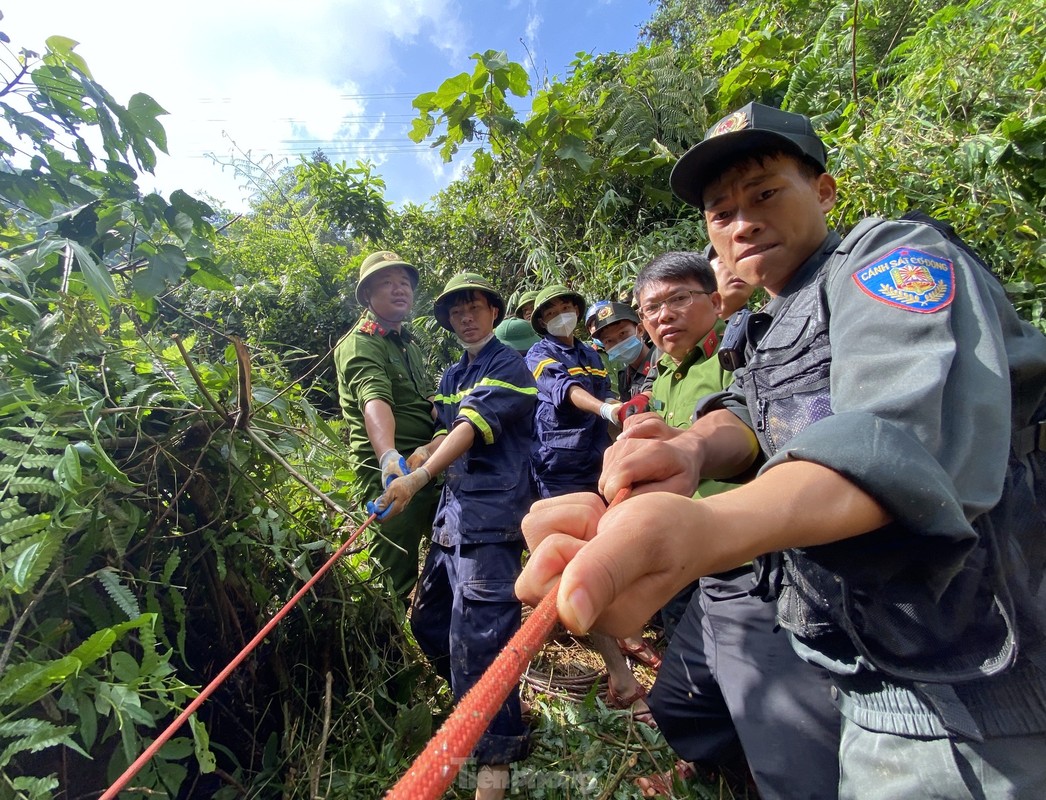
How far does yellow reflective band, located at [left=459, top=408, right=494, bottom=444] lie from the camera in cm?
257

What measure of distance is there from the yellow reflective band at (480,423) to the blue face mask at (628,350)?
194 cm

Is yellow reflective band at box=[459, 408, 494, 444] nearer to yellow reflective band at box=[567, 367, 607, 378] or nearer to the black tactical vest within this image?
yellow reflective band at box=[567, 367, 607, 378]

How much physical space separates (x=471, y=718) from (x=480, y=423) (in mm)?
1984

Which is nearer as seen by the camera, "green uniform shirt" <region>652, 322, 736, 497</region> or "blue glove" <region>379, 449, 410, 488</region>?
"green uniform shirt" <region>652, 322, 736, 497</region>

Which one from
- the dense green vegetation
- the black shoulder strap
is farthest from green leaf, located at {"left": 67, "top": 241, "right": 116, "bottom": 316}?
the black shoulder strap

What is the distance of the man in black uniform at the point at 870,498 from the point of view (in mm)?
618

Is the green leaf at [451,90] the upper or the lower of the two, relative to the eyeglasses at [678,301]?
upper

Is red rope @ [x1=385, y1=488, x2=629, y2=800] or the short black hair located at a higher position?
the short black hair

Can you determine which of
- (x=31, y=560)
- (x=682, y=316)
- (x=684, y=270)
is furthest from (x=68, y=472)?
(x=684, y=270)

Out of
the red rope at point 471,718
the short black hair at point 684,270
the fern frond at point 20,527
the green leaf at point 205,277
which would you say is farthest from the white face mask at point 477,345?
the red rope at point 471,718

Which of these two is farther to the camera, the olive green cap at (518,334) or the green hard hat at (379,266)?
the olive green cap at (518,334)

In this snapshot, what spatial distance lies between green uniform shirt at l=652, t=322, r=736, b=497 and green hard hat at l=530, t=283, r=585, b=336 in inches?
62.1

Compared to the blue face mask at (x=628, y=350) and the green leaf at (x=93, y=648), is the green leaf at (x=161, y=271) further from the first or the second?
the blue face mask at (x=628, y=350)

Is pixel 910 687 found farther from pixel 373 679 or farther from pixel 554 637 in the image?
pixel 554 637
